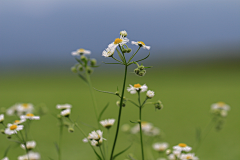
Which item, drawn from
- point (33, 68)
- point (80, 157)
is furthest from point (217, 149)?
point (33, 68)

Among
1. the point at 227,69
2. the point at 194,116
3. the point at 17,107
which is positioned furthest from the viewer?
the point at 227,69

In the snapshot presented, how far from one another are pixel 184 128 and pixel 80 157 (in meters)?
1.70

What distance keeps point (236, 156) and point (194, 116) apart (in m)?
2.16

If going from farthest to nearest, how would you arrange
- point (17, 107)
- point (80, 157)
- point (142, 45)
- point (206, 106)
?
point (206, 106) → point (80, 157) → point (17, 107) → point (142, 45)

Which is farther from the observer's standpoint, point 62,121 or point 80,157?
point 80,157

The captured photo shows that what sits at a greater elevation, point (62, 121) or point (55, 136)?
point (62, 121)

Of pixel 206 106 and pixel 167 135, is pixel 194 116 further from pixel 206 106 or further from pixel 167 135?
pixel 167 135

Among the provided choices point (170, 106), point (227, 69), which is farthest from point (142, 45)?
point (227, 69)

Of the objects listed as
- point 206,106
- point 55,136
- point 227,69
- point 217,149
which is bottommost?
point 55,136

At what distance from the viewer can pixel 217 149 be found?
213cm

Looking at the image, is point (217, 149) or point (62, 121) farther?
point (217, 149)

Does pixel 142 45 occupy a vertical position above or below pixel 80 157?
above

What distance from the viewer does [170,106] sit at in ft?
16.0

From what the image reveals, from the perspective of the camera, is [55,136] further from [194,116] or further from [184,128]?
[194,116]
